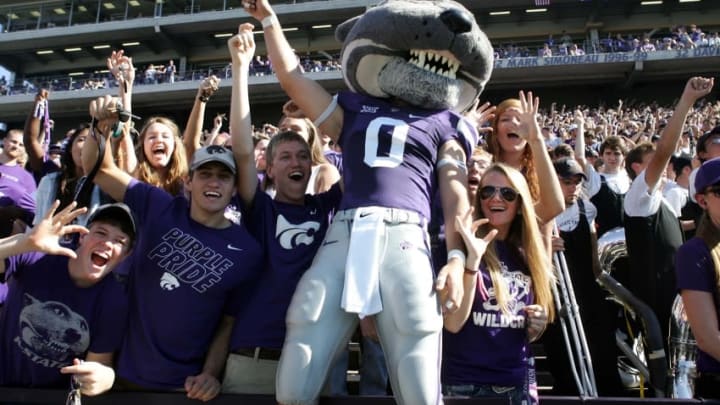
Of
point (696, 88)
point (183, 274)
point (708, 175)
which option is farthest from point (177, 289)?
point (696, 88)

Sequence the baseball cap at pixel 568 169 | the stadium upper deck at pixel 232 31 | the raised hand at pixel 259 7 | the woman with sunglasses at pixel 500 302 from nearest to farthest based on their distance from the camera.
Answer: the woman with sunglasses at pixel 500 302 < the raised hand at pixel 259 7 < the baseball cap at pixel 568 169 < the stadium upper deck at pixel 232 31

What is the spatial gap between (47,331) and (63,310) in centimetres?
9

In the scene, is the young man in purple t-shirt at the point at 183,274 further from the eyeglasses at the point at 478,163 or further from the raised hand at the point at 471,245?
the eyeglasses at the point at 478,163

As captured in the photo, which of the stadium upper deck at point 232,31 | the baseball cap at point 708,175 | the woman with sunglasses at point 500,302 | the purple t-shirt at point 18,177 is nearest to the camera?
the woman with sunglasses at point 500,302

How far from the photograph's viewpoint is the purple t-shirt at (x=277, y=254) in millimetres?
2135

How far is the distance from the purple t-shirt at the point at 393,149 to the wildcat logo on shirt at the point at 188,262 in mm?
561

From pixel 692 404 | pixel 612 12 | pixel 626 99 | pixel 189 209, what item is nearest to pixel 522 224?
pixel 692 404

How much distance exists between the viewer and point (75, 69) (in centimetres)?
2905

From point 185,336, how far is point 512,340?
125cm

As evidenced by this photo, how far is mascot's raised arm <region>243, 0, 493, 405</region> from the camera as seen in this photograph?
175cm

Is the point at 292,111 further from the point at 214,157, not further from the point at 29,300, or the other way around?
the point at 29,300

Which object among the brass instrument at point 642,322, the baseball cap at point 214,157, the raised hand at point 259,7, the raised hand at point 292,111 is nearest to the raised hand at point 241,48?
the raised hand at point 259,7

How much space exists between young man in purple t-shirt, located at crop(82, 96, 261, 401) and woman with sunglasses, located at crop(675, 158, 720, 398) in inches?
66.6

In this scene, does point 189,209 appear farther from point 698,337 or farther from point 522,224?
point 698,337
